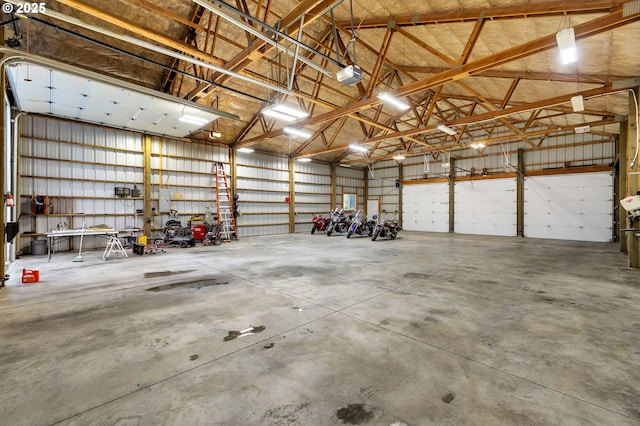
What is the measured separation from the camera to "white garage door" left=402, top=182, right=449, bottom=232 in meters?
14.8

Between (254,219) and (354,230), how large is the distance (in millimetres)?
4695

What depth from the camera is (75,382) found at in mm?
1878

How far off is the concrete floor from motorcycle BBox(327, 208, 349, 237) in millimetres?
7862

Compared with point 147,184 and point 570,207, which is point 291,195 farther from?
point 570,207

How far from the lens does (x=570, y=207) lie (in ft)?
36.3

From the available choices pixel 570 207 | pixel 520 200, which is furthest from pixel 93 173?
pixel 570 207

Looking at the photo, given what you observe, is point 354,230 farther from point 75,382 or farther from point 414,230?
point 75,382

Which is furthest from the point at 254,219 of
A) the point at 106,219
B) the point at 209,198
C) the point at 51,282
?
the point at 51,282

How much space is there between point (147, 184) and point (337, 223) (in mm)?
7818

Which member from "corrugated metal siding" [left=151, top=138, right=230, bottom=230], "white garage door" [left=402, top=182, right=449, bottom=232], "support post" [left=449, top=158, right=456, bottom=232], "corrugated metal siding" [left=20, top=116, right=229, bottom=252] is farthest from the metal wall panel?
"support post" [left=449, top=158, right=456, bottom=232]

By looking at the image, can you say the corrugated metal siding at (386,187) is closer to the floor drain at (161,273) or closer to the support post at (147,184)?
the support post at (147,184)

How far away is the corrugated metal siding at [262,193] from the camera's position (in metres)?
12.1

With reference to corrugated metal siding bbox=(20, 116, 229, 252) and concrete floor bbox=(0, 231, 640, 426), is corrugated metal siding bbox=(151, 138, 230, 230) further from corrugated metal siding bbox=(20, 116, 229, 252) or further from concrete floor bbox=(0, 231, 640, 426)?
concrete floor bbox=(0, 231, 640, 426)

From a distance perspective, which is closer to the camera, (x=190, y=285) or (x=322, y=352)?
(x=322, y=352)
